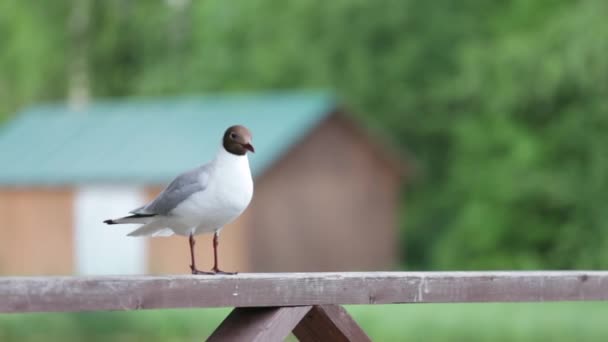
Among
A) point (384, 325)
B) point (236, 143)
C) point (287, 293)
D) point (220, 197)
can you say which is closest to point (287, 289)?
point (287, 293)

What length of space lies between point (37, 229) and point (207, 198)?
24.1 meters

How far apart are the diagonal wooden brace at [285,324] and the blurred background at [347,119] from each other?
15151 millimetres

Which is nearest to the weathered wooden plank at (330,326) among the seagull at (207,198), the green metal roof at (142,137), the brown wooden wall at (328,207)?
the seagull at (207,198)

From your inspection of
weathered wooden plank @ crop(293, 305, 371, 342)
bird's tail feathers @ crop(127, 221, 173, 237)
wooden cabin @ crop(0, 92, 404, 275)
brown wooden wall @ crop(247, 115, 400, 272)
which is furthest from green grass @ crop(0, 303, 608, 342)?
weathered wooden plank @ crop(293, 305, 371, 342)

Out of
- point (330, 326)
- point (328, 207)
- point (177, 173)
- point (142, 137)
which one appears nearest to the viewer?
point (330, 326)

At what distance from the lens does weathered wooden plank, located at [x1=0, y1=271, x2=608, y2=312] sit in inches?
123

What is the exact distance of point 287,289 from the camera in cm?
349

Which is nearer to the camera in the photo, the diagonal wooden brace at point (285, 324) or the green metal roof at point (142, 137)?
the diagonal wooden brace at point (285, 324)

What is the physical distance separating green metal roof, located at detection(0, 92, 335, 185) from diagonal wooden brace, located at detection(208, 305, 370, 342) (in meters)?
22.0

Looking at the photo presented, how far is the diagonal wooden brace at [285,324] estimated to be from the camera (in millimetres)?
3471

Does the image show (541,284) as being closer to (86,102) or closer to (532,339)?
(532,339)

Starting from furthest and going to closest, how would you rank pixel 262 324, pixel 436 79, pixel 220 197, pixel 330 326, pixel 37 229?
pixel 436 79 → pixel 37 229 → pixel 220 197 → pixel 330 326 → pixel 262 324

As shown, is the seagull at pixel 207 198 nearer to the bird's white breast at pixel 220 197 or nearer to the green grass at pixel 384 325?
the bird's white breast at pixel 220 197

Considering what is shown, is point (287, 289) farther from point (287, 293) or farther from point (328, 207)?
point (328, 207)
